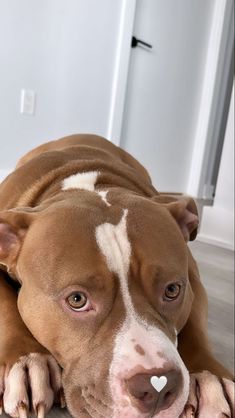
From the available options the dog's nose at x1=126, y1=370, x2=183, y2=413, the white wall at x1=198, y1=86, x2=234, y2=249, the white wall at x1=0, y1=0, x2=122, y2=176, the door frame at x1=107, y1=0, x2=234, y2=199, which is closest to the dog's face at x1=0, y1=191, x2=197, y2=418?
the dog's nose at x1=126, y1=370, x2=183, y2=413

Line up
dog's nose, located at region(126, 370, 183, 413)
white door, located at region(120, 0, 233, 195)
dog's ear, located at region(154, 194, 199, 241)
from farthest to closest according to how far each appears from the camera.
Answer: white door, located at region(120, 0, 233, 195)
dog's ear, located at region(154, 194, 199, 241)
dog's nose, located at region(126, 370, 183, 413)

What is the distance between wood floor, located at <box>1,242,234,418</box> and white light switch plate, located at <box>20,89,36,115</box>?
5.57ft

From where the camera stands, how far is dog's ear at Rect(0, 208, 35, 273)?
4.55 ft

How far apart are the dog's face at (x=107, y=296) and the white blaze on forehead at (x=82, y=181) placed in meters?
0.15

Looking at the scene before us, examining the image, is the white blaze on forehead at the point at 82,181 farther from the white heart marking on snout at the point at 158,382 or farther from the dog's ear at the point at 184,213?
the white heart marking on snout at the point at 158,382

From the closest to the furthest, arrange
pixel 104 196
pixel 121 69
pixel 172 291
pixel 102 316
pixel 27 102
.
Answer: pixel 102 316 < pixel 172 291 < pixel 104 196 < pixel 27 102 < pixel 121 69

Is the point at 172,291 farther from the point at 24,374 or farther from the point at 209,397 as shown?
the point at 24,374

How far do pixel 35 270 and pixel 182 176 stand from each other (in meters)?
4.95

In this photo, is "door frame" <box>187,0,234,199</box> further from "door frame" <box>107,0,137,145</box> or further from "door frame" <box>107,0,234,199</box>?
"door frame" <box>107,0,137,145</box>

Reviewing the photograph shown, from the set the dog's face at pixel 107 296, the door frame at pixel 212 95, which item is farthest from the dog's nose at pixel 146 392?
the door frame at pixel 212 95

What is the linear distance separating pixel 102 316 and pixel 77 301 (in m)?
0.07

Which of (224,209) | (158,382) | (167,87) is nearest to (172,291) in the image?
(158,382)

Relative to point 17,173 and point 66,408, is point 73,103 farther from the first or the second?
point 66,408

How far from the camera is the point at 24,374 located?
1.20 m
